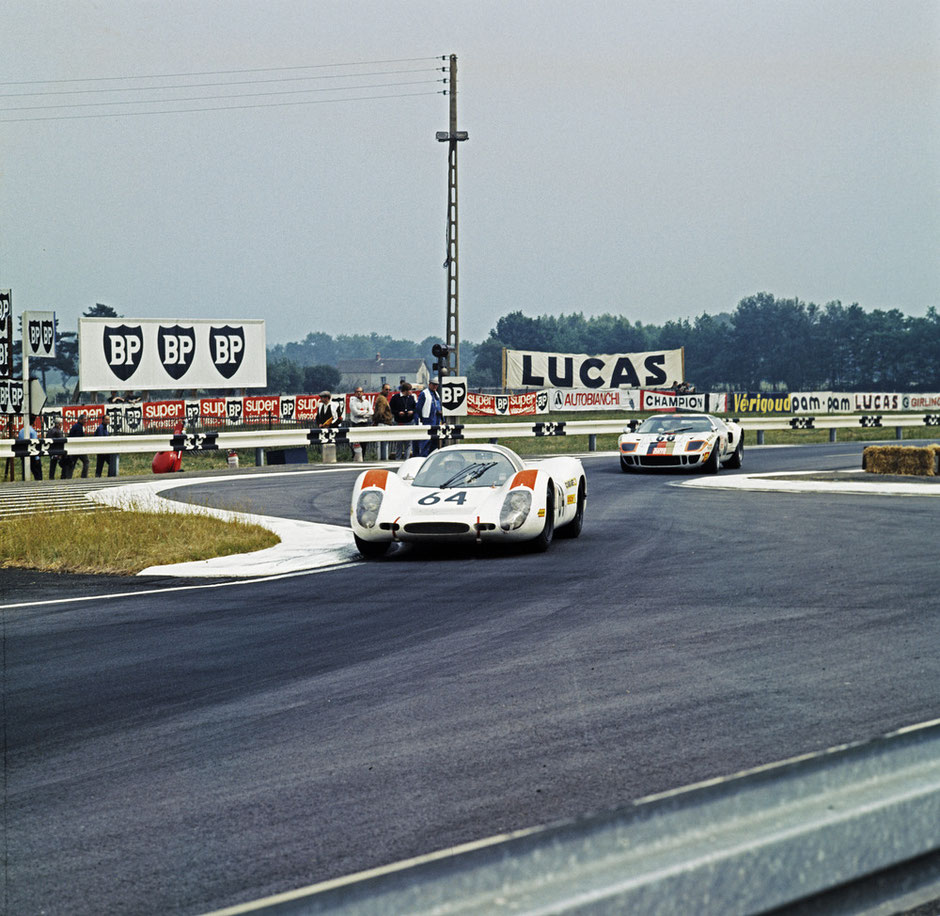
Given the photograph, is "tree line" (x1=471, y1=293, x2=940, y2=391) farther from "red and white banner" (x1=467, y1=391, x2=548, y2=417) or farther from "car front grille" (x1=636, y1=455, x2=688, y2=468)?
"car front grille" (x1=636, y1=455, x2=688, y2=468)

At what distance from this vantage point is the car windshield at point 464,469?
13.0 meters

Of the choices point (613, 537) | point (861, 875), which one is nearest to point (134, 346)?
point (613, 537)

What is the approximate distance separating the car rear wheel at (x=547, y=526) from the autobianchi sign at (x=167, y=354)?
35.0 m

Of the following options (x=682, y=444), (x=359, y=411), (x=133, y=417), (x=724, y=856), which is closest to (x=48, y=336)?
(x=359, y=411)

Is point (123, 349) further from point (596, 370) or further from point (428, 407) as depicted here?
point (596, 370)

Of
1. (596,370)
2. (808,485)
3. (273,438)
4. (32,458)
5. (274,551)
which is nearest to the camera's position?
(274,551)

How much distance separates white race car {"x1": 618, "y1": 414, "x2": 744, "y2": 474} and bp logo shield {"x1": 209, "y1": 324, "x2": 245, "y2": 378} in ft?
83.6

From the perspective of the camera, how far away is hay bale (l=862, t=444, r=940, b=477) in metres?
21.7

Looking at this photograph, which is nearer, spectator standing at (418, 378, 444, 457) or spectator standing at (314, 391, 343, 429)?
spectator standing at (418, 378, 444, 457)

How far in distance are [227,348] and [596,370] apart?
24147 mm

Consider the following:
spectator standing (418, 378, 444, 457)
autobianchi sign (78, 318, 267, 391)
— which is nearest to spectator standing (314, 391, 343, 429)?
spectator standing (418, 378, 444, 457)

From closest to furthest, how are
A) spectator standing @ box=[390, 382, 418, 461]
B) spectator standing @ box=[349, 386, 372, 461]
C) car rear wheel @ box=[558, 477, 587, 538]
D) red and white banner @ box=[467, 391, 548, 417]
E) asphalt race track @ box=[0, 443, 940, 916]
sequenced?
asphalt race track @ box=[0, 443, 940, 916]
car rear wheel @ box=[558, 477, 587, 538]
spectator standing @ box=[390, 382, 418, 461]
spectator standing @ box=[349, 386, 372, 461]
red and white banner @ box=[467, 391, 548, 417]

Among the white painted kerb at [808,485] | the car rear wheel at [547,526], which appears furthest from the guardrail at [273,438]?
the car rear wheel at [547,526]

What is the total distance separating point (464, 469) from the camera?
520 inches
